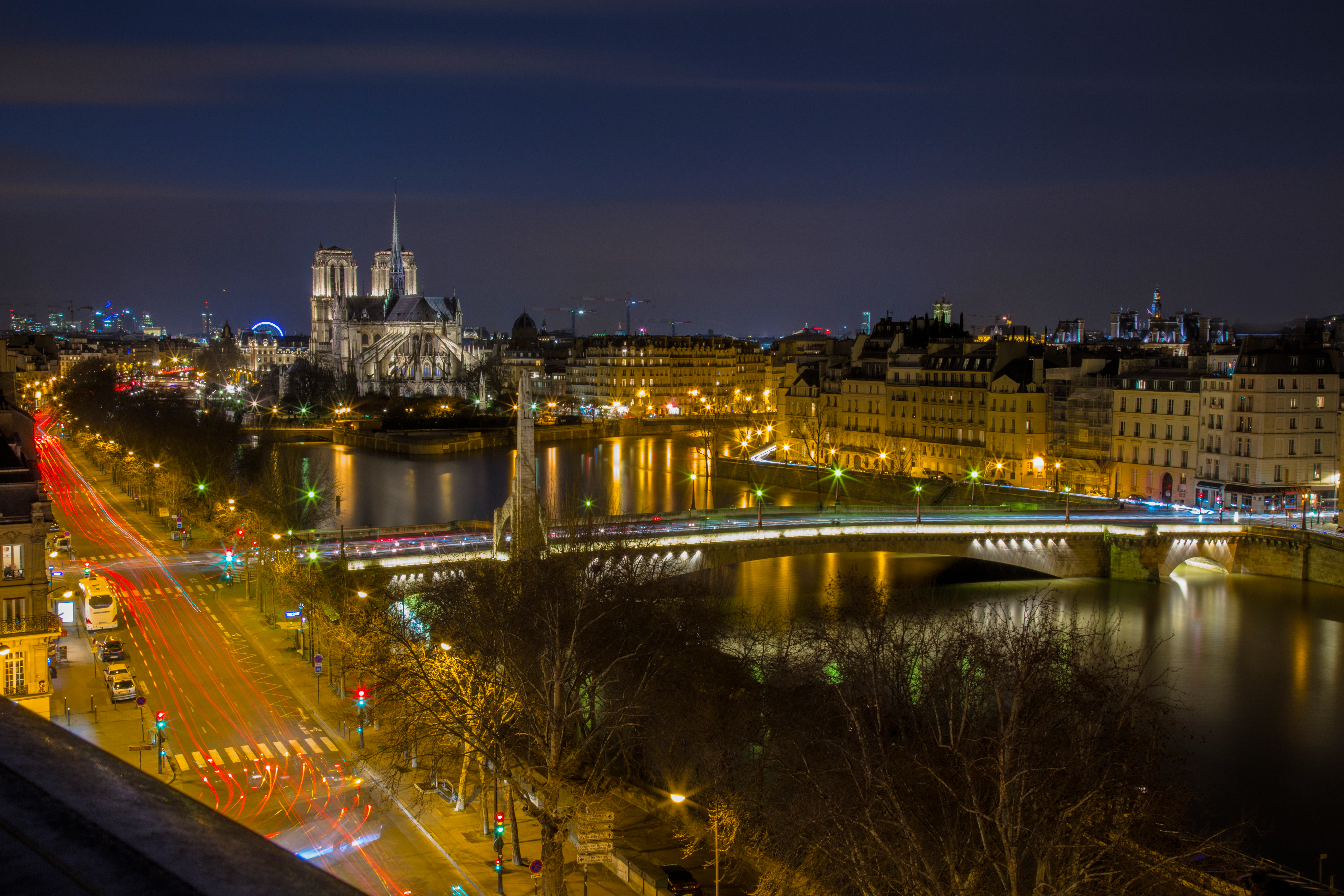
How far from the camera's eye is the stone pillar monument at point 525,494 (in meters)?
18.1

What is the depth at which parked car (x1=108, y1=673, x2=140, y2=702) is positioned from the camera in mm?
14258

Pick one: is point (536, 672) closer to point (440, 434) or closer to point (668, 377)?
point (440, 434)

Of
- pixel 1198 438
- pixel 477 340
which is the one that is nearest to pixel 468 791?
pixel 1198 438

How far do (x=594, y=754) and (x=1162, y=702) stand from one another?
21.0ft

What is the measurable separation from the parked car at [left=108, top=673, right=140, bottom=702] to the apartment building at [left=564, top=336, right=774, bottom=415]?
1883 inches

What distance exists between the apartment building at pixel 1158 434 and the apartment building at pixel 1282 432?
1.31m

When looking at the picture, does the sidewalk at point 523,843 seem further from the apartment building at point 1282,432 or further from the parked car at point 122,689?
the apartment building at point 1282,432

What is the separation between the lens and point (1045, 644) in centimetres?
1223

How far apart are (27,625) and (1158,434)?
2492 cm

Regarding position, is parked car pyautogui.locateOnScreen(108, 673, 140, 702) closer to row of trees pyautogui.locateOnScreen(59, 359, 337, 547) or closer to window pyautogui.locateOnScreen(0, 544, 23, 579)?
window pyautogui.locateOnScreen(0, 544, 23, 579)

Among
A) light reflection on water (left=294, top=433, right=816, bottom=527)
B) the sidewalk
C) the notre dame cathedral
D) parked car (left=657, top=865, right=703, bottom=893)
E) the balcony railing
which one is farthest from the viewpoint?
the notre dame cathedral

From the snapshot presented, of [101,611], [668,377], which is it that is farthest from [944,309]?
[101,611]

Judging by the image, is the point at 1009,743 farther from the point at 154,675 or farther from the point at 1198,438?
the point at 1198,438

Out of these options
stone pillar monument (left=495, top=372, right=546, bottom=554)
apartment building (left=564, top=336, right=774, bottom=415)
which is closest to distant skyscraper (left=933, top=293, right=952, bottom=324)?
apartment building (left=564, top=336, right=774, bottom=415)
